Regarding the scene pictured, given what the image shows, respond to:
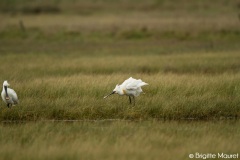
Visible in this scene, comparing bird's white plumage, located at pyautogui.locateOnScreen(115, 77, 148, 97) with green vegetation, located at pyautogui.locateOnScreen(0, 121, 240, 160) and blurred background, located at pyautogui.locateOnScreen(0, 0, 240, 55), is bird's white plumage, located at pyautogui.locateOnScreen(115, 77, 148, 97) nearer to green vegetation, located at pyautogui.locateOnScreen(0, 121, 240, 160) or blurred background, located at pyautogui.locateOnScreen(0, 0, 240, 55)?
green vegetation, located at pyautogui.locateOnScreen(0, 121, 240, 160)

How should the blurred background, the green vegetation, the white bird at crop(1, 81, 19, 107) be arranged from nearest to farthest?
the green vegetation → the white bird at crop(1, 81, 19, 107) → the blurred background

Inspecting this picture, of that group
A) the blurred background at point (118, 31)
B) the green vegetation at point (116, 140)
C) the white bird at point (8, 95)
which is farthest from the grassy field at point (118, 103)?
the white bird at point (8, 95)

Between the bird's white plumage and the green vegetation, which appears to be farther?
the bird's white plumage

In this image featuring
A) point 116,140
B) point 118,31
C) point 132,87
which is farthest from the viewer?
point 118,31

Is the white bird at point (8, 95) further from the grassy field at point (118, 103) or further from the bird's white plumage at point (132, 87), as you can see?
the bird's white plumage at point (132, 87)

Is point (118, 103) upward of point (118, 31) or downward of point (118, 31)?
downward

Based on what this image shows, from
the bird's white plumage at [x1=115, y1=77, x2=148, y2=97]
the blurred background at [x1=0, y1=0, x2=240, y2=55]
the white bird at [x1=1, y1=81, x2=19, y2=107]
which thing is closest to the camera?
the white bird at [x1=1, y1=81, x2=19, y2=107]

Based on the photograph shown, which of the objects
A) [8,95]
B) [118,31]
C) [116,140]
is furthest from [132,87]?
[118,31]

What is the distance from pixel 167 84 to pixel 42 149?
543cm

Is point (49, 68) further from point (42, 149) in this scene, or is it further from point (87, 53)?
point (42, 149)

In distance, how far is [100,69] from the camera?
16250 mm

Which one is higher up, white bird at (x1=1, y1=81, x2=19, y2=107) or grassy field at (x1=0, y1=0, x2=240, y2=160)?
white bird at (x1=1, y1=81, x2=19, y2=107)

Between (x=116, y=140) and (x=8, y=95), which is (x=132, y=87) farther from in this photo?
(x=8, y=95)

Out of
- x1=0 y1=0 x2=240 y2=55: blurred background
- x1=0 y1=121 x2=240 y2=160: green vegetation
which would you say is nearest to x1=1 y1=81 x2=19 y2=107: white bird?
x1=0 y1=121 x2=240 y2=160: green vegetation
